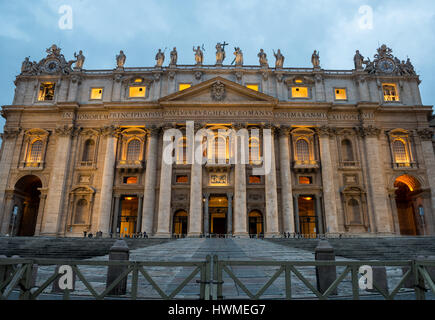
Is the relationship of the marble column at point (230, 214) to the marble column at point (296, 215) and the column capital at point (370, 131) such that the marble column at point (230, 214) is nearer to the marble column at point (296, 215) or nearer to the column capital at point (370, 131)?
the marble column at point (296, 215)

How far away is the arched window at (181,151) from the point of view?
117 ft

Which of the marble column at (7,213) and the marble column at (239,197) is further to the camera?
the marble column at (7,213)

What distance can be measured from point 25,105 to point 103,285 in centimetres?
3750

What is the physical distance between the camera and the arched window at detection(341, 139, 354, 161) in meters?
37.1

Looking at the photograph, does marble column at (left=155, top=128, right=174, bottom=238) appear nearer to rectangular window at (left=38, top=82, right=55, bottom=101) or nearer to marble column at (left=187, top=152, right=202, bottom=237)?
marble column at (left=187, top=152, right=202, bottom=237)

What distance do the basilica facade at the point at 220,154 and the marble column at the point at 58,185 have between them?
0.12m

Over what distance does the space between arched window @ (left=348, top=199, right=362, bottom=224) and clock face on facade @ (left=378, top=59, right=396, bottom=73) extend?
18.2 m

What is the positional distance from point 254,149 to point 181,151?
27.5 ft

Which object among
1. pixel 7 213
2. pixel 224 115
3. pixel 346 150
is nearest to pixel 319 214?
pixel 346 150

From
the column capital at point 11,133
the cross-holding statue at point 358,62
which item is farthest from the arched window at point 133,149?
the cross-holding statue at point 358,62

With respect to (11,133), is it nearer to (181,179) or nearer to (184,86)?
→ (181,179)

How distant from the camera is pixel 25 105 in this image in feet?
126

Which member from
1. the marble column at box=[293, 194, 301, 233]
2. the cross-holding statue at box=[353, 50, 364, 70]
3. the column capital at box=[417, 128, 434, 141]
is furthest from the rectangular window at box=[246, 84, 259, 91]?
the column capital at box=[417, 128, 434, 141]

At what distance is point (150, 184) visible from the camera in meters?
34.8
